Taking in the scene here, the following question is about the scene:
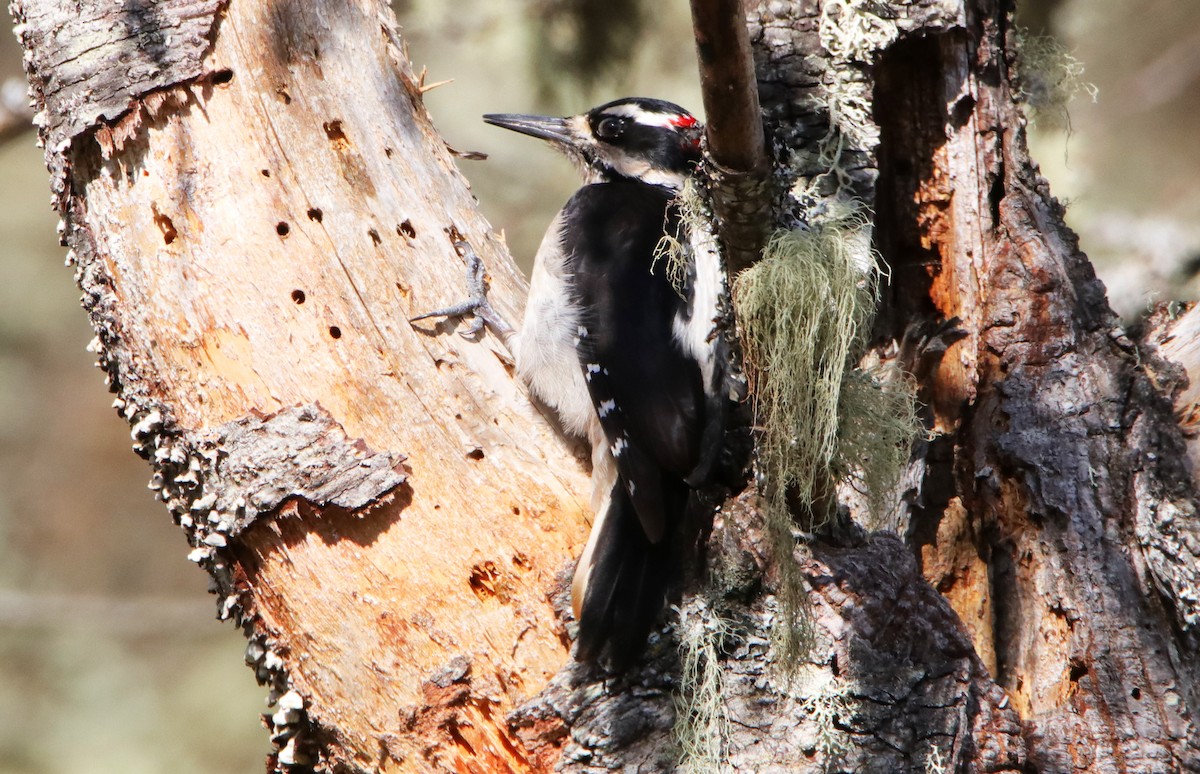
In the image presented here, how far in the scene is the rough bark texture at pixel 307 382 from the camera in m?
2.12

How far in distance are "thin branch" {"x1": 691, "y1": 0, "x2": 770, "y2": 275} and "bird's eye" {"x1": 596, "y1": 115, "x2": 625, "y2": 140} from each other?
163 centimetres

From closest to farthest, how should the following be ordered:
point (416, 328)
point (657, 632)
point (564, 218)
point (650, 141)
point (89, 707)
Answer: point (657, 632), point (416, 328), point (564, 218), point (650, 141), point (89, 707)

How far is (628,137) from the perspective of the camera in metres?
3.51

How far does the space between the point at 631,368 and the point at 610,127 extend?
112 centimetres

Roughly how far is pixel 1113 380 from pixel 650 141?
1.68 metres

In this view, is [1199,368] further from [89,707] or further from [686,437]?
[89,707]

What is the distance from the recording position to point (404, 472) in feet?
7.14

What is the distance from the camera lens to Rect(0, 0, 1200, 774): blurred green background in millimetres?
4375

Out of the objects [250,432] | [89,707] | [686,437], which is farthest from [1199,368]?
[89,707]

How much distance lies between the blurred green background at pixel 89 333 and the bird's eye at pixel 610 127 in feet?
2.84

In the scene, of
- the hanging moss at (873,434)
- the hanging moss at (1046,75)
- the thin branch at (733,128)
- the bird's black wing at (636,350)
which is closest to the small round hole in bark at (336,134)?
the bird's black wing at (636,350)

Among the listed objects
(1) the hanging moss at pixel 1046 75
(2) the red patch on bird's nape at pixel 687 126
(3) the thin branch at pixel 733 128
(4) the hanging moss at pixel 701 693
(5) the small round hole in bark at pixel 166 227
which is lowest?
(4) the hanging moss at pixel 701 693

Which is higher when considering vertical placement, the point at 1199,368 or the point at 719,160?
the point at 1199,368

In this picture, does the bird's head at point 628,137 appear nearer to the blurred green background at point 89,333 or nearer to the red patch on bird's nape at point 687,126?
Answer: the red patch on bird's nape at point 687,126
